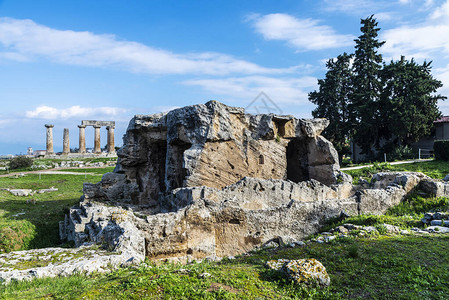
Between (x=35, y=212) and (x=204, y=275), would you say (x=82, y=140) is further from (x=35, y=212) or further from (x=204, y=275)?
(x=204, y=275)

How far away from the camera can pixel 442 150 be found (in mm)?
24812

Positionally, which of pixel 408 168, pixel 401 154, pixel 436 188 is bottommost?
pixel 436 188

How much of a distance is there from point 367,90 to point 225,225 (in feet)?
91.3

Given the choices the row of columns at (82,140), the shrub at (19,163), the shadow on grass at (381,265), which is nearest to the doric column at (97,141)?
the row of columns at (82,140)

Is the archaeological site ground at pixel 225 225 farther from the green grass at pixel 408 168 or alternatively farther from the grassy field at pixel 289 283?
the green grass at pixel 408 168

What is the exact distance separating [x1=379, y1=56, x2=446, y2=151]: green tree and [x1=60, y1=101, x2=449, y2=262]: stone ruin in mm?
14790

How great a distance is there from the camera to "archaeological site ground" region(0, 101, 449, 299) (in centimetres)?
516

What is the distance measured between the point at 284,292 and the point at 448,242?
506 cm

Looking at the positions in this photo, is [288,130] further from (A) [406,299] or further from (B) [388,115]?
(B) [388,115]

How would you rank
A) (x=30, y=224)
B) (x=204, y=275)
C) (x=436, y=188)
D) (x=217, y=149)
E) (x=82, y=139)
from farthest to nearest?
(x=82, y=139), (x=436, y=188), (x=217, y=149), (x=30, y=224), (x=204, y=275)

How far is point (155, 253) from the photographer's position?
315 inches

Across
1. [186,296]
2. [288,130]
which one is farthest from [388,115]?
[186,296]

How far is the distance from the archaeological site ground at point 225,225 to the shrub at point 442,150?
16.1ft

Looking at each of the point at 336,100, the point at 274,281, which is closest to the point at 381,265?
the point at 274,281
